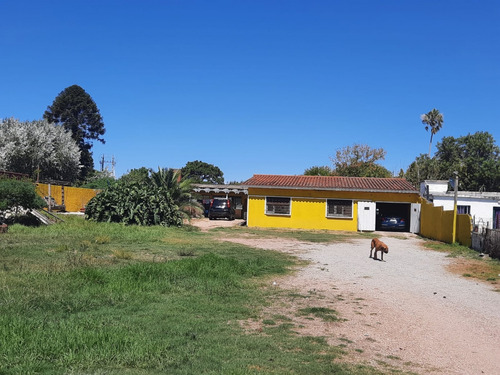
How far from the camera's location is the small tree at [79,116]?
220ft

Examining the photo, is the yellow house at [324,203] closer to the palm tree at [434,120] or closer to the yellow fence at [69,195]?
the yellow fence at [69,195]

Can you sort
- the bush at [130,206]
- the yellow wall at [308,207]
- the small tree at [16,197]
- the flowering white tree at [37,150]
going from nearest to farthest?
the small tree at [16,197]
the bush at [130,206]
the yellow wall at [308,207]
the flowering white tree at [37,150]

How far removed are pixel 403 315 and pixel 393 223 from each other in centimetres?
2667

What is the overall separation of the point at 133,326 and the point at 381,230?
3122 cm

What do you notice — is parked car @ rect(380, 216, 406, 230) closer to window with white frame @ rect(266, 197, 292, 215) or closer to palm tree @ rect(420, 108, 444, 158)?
window with white frame @ rect(266, 197, 292, 215)

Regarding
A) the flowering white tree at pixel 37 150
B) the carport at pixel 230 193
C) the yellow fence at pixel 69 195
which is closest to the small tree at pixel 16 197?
the yellow fence at pixel 69 195

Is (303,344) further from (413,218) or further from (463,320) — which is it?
(413,218)

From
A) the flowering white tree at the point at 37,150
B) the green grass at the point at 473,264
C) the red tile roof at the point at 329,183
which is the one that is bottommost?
the green grass at the point at 473,264

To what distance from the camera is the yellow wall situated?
3384cm

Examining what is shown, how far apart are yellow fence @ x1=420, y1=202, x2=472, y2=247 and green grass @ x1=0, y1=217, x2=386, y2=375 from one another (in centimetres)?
1294

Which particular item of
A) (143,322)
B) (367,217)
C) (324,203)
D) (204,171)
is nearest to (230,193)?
(324,203)

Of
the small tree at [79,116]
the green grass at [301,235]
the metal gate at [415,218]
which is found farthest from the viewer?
the small tree at [79,116]

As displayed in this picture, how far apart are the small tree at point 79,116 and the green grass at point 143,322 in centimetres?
5870

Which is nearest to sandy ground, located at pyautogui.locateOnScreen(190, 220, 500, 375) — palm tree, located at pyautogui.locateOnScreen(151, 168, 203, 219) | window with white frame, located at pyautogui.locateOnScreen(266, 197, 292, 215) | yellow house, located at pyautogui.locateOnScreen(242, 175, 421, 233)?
palm tree, located at pyautogui.locateOnScreen(151, 168, 203, 219)
